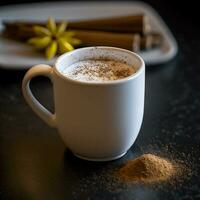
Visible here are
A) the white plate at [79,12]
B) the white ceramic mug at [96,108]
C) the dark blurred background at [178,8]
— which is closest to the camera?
the white ceramic mug at [96,108]

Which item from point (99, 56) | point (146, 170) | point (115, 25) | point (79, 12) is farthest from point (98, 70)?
point (79, 12)

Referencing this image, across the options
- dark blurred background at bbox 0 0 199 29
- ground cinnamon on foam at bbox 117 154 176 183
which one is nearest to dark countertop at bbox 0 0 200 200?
ground cinnamon on foam at bbox 117 154 176 183

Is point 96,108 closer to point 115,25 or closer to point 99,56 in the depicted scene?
point 99,56

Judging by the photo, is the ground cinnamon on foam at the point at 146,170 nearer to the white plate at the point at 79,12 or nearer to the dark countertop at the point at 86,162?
the dark countertop at the point at 86,162

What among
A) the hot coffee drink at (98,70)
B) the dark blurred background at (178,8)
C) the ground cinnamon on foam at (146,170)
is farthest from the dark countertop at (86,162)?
the dark blurred background at (178,8)

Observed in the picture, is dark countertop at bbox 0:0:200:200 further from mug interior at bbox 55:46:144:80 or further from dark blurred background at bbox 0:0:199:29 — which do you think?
dark blurred background at bbox 0:0:199:29

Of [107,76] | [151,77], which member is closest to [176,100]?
[151,77]
